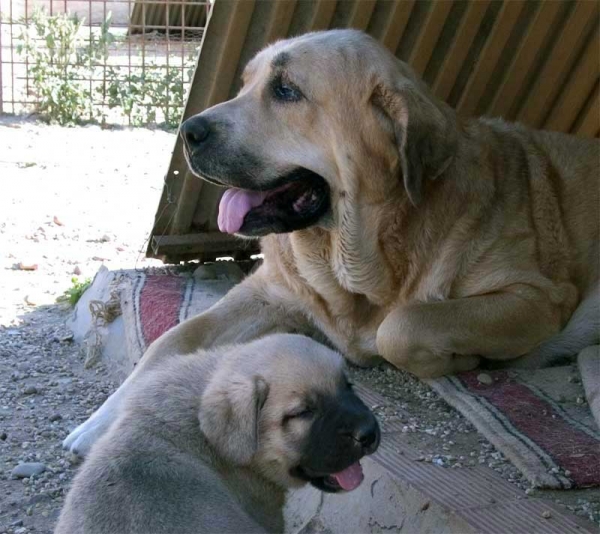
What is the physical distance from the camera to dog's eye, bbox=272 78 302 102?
4.29 m

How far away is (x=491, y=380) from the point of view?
4395 mm

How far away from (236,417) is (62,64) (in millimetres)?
9628

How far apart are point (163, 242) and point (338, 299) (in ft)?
6.20

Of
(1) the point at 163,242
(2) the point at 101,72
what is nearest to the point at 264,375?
(1) the point at 163,242

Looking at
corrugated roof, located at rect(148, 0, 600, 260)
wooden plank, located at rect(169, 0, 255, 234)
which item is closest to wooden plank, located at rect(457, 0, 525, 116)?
corrugated roof, located at rect(148, 0, 600, 260)

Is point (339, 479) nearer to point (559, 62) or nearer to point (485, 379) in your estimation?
point (485, 379)

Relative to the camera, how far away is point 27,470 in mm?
4156

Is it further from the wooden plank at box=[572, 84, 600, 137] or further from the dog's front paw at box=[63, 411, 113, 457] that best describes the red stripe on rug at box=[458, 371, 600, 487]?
the wooden plank at box=[572, 84, 600, 137]

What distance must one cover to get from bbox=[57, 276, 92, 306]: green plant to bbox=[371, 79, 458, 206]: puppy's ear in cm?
273

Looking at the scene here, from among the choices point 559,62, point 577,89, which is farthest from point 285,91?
point 577,89

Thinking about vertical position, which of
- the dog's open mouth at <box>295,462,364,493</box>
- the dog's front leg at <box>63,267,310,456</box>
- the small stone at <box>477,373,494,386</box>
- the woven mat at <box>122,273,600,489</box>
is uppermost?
the dog's open mouth at <box>295,462,364,493</box>

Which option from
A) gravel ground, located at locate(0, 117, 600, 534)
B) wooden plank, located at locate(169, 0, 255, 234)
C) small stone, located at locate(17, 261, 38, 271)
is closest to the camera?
gravel ground, located at locate(0, 117, 600, 534)

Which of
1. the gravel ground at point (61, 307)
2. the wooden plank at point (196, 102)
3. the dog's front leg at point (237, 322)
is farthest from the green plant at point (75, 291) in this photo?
the dog's front leg at point (237, 322)

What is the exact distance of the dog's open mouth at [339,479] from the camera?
3215 mm
